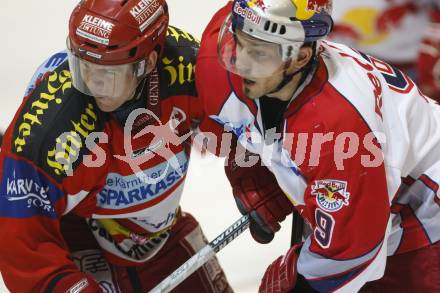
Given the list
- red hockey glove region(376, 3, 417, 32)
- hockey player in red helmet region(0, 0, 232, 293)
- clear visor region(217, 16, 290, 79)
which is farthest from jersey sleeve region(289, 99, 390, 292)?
red hockey glove region(376, 3, 417, 32)

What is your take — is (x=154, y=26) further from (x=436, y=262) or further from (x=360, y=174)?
(x=436, y=262)

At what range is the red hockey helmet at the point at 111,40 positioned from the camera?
188 cm

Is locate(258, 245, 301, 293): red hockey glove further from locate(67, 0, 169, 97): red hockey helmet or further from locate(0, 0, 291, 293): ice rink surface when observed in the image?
locate(0, 0, 291, 293): ice rink surface

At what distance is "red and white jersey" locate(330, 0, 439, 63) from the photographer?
322 cm

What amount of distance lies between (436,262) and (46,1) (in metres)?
2.39

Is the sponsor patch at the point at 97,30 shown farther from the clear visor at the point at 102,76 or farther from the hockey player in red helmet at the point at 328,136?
the hockey player in red helmet at the point at 328,136

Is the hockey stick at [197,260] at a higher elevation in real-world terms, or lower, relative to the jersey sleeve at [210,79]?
lower

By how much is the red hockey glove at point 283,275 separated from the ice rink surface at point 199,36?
71 cm

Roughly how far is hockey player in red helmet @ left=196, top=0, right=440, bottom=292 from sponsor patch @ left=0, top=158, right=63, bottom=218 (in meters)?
0.42

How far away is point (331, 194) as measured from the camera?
1847 millimetres

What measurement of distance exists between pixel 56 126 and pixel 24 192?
6.4 inches

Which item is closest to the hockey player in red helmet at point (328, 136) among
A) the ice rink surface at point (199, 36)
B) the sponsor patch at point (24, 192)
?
the sponsor patch at point (24, 192)

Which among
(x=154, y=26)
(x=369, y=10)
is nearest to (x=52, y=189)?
(x=154, y=26)

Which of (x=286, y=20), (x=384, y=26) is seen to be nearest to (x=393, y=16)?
(x=384, y=26)
